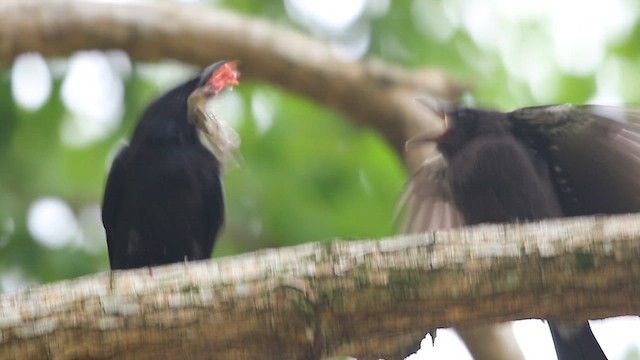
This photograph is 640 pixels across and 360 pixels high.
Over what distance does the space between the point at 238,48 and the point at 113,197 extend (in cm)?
165

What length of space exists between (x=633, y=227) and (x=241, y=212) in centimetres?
298

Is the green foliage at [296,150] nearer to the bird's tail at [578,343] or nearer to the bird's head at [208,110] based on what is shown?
the bird's head at [208,110]

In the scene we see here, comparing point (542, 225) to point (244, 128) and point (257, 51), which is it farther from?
point (244, 128)

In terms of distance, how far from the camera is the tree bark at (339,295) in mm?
2258

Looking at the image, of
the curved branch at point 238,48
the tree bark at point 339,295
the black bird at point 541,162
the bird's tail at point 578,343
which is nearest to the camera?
the tree bark at point 339,295

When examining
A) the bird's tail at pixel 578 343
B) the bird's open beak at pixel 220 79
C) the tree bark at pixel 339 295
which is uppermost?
the bird's open beak at pixel 220 79

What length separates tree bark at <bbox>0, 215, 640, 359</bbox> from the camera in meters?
2.26

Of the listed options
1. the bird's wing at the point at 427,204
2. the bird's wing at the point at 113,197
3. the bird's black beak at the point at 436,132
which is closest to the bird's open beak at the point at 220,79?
the bird's wing at the point at 113,197

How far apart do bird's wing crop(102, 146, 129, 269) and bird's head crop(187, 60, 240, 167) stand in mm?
257

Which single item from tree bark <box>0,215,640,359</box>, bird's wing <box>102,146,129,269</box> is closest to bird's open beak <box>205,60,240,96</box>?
bird's wing <box>102,146,129,269</box>

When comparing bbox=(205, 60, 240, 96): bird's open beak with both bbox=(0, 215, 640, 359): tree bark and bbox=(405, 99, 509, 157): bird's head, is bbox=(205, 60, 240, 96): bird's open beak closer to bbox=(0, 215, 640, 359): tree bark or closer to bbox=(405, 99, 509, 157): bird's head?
bbox=(405, 99, 509, 157): bird's head

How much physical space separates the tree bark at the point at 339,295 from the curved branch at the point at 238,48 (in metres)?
2.21

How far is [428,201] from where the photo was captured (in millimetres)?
3986

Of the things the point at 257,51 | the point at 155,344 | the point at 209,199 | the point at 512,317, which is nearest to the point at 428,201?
the point at 209,199
